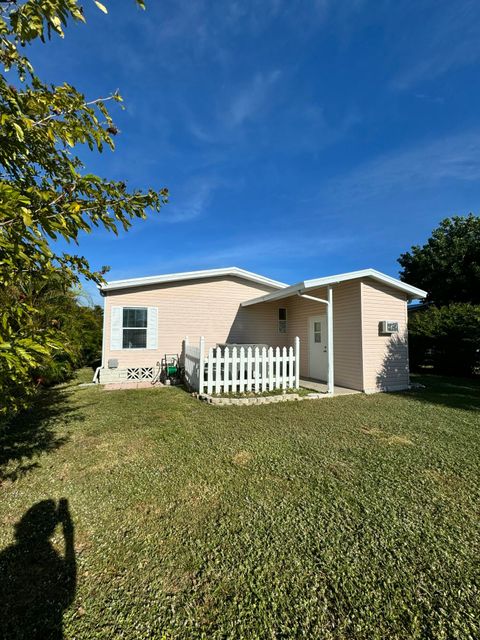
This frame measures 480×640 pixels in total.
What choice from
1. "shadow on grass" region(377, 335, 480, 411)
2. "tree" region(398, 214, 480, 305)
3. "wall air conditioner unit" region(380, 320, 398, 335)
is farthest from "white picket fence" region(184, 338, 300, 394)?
"tree" region(398, 214, 480, 305)

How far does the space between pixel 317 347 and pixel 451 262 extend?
625 inches

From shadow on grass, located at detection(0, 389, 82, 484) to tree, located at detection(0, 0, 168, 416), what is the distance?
5.05 ft

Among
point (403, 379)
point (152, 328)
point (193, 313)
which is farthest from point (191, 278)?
point (403, 379)

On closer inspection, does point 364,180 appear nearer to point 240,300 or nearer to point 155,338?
point 240,300

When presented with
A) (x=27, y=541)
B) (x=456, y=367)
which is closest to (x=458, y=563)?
(x=27, y=541)

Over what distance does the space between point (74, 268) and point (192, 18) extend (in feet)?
21.8

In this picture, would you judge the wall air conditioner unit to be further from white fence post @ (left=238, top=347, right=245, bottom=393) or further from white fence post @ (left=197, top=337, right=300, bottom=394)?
white fence post @ (left=238, top=347, right=245, bottom=393)

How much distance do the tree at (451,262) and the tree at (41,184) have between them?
867 inches

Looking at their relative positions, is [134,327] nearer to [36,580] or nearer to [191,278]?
[191,278]

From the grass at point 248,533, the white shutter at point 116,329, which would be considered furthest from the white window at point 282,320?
the grass at point 248,533

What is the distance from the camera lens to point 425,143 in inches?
388

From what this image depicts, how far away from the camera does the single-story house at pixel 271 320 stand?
784 centimetres

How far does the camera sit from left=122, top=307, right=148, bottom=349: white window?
9.55 m

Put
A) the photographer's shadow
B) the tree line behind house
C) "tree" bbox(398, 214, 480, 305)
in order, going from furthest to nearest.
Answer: "tree" bbox(398, 214, 480, 305) → the tree line behind house → the photographer's shadow
